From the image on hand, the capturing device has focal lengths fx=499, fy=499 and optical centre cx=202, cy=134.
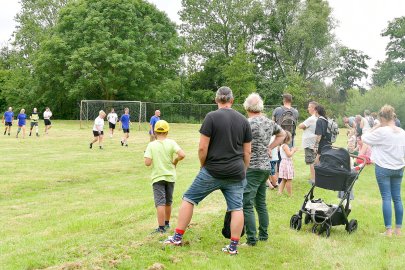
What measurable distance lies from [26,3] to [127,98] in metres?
20.2

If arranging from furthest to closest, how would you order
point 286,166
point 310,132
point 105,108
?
1. point 105,108
2. point 310,132
3. point 286,166

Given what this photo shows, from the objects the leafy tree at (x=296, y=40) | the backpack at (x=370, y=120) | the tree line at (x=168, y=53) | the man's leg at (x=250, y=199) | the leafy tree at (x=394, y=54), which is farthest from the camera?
the leafy tree at (x=394, y=54)

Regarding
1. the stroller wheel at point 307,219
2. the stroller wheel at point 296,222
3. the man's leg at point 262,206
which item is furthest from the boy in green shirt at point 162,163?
the stroller wheel at point 307,219

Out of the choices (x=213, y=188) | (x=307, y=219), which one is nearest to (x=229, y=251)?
(x=213, y=188)

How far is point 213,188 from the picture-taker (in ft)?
18.3

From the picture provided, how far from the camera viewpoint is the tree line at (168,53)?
47.6m

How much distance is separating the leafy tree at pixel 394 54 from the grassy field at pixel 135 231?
62.2 metres

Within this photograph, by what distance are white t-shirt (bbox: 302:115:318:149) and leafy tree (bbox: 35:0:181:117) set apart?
3623 centimetres

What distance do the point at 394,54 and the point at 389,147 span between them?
7191 cm

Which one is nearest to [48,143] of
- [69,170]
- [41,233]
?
[69,170]

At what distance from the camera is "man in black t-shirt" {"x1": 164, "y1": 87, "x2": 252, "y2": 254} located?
5414 millimetres

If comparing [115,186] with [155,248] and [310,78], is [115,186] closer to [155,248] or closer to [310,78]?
[155,248]

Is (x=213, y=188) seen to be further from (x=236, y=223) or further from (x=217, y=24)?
(x=217, y=24)

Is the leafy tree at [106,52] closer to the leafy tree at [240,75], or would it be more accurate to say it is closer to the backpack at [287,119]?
the leafy tree at [240,75]
